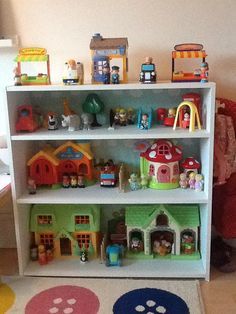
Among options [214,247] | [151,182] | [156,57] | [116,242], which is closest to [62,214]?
[116,242]

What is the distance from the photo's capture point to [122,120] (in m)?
2.08

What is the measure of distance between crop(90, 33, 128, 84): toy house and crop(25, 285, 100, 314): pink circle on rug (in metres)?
0.97

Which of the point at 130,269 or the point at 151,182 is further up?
the point at 151,182

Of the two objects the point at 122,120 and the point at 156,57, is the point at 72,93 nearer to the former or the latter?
the point at 122,120

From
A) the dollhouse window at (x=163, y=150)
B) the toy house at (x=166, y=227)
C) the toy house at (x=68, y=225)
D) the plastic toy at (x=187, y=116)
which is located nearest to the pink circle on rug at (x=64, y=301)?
the toy house at (x=68, y=225)

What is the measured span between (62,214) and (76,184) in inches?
7.2

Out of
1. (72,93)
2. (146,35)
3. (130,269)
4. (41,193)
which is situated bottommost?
(130,269)

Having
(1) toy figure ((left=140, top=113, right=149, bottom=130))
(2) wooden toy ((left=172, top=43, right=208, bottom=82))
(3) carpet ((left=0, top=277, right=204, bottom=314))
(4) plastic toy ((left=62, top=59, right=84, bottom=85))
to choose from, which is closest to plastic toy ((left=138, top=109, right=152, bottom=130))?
(1) toy figure ((left=140, top=113, right=149, bottom=130))

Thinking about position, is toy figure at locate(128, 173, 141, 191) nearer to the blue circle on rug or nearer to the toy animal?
the toy animal

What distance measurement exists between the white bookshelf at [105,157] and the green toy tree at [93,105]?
0.06 m

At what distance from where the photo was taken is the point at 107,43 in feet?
6.20

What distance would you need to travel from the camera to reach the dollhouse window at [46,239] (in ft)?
7.21

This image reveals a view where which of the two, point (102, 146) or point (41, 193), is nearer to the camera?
point (41, 193)

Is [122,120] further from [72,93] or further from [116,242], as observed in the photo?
[116,242]
